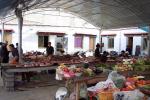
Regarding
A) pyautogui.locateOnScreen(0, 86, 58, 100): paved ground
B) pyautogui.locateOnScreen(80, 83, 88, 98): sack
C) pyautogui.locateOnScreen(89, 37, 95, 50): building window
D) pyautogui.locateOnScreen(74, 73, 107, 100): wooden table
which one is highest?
pyautogui.locateOnScreen(89, 37, 95, 50): building window

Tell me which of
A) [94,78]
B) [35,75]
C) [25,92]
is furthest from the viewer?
[35,75]

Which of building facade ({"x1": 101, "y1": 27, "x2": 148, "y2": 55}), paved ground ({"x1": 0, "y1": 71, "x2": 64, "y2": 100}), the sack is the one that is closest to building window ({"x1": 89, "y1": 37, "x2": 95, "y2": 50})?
building facade ({"x1": 101, "y1": 27, "x2": 148, "y2": 55})

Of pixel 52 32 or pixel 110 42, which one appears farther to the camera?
pixel 110 42

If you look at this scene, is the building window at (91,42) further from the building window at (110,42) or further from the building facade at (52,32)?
the building window at (110,42)

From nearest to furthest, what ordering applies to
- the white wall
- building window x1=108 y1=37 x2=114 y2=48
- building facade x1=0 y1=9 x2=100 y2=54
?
the white wall, building facade x1=0 y1=9 x2=100 y2=54, building window x1=108 y1=37 x2=114 y2=48

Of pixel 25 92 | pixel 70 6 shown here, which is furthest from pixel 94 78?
pixel 70 6

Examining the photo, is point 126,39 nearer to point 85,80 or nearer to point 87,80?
point 87,80

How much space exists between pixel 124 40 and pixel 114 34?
144cm

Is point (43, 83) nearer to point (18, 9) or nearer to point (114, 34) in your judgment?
point (18, 9)

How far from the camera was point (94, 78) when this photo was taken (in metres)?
6.25

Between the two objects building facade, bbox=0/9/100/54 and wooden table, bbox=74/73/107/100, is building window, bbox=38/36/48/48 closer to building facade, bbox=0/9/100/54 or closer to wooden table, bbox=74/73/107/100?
building facade, bbox=0/9/100/54

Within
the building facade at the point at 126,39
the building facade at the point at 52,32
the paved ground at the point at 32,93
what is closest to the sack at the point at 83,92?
the paved ground at the point at 32,93

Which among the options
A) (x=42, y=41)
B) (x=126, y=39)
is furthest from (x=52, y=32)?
(x=126, y=39)

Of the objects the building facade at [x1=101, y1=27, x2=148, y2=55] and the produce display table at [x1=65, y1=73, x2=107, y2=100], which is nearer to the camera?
the produce display table at [x1=65, y1=73, x2=107, y2=100]
